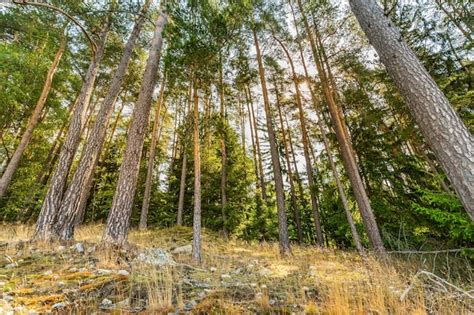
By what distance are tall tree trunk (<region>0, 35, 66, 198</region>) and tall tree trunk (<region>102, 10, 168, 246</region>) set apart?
621cm

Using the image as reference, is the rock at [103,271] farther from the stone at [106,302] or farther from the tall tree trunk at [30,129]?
the tall tree trunk at [30,129]

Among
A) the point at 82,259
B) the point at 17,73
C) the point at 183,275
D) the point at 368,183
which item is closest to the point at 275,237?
the point at 368,183

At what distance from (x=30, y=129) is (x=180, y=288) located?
9.50m

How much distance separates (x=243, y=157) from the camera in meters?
11.5

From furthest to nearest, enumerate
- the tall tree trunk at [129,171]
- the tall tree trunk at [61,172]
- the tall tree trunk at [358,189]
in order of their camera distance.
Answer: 1. the tall tree trunk at [358,189]
2. the tall tree trunk at [61,172]
3. the tall tree trunk at [129,171]

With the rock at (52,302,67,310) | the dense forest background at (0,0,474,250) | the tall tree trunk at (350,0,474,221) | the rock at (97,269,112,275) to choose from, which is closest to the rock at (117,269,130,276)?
the rock at (97,269,112,275)

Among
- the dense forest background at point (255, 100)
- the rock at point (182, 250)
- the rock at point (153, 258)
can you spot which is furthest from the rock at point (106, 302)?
the rock at point (182, 250)

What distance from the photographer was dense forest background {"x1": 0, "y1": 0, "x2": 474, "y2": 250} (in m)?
5.70

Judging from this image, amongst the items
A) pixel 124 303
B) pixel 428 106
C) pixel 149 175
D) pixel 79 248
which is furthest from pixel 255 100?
pixel 124 303

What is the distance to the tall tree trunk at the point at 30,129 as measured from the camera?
788 centimetres

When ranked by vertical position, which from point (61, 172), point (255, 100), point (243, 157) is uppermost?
point (255, 100)

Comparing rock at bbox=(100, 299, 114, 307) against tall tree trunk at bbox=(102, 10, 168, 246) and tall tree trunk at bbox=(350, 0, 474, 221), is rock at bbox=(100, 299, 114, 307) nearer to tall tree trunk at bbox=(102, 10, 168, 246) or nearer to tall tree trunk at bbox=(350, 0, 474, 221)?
tall tree trunk at bbox=(102, 10, 168, 246)

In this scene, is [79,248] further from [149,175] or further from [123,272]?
[149,175]

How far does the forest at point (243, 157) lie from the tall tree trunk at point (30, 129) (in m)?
0.07
